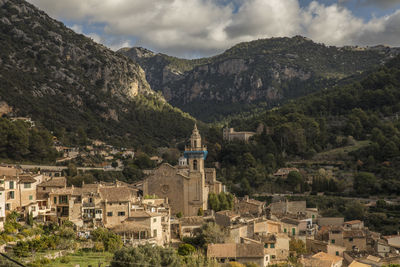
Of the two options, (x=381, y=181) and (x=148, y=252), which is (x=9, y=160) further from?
(x=381, y=181)

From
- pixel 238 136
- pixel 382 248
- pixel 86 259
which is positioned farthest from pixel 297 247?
pixel 238 136

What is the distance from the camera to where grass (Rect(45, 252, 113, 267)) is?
26259mm

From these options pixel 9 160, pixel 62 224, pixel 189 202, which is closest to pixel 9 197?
pixel 62 224

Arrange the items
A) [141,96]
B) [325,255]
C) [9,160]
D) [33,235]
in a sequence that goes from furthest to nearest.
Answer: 1. [141,96]
2. [9,160]
3. [325,255]
4. [33,235]

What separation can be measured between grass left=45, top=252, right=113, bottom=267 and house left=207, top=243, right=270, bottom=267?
694 centimetres

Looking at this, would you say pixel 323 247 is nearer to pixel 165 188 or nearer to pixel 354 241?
pixel 354 241

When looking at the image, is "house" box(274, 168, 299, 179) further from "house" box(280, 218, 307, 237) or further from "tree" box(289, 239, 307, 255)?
"tree" box(289, 239, 307, 255)

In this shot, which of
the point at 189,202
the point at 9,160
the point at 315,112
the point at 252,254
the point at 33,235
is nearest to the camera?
the point at 33,235

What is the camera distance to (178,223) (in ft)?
125

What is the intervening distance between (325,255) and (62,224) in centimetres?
1870

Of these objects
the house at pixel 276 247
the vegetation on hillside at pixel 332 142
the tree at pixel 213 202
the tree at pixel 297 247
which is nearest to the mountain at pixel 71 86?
the vegetation on hillside at pixel 332 142

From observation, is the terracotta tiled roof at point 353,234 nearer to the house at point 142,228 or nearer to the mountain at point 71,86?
the house at point 142,228

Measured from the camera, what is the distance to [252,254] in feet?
105

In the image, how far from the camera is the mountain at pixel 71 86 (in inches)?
3324
